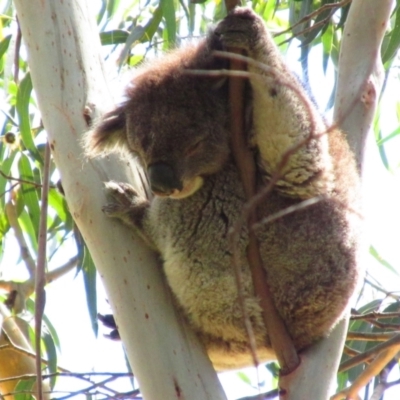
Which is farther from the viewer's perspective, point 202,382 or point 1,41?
point 1,41

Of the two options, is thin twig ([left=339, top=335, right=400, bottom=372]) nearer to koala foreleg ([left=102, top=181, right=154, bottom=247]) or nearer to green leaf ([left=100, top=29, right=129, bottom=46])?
koala foreleg ([left=102, top=181, right=154, bottom=247])

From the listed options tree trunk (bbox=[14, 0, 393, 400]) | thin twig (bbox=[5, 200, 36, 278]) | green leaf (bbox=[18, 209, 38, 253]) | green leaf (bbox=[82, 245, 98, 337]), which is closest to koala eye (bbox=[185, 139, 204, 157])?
tree trunk (bbox=[14, 0, 393, 400])

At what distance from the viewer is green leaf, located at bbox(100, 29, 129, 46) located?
2.99 m

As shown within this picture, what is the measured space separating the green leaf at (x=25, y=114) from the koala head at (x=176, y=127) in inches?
26.9

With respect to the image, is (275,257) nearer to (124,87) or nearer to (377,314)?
(377,314)

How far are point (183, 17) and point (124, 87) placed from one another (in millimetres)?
1440

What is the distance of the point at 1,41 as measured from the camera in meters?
3.24

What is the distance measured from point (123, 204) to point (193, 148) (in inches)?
12.7

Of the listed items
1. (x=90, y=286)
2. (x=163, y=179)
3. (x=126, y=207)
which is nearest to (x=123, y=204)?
(x=126, y=207)

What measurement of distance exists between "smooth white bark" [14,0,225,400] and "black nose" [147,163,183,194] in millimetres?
108

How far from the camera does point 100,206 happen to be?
6.54 ft

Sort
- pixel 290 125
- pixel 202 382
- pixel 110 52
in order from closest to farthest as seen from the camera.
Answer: pixel 202 382 → pixel 290 125 → pixel 110 52

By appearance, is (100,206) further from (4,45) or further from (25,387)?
(4,45)

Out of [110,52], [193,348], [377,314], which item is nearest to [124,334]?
[193,348]
